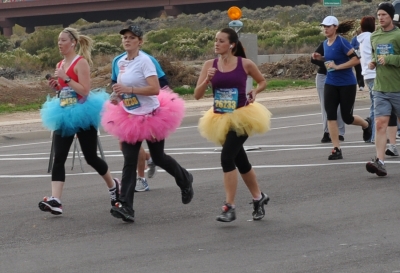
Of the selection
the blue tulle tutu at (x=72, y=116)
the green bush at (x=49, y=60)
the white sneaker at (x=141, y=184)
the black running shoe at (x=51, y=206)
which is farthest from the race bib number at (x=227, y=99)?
the green bush at (x=49, y=60)

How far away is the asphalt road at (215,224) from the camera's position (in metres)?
7.57

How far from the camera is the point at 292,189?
10984 millimetres

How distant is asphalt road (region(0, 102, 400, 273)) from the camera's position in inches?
298

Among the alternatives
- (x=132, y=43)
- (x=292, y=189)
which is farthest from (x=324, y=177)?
(x=132, y=43)

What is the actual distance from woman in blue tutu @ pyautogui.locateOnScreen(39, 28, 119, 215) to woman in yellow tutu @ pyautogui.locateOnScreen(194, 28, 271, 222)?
137cm

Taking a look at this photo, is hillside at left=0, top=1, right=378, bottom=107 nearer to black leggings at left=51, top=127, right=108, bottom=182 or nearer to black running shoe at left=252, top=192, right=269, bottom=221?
black leggings at left=51, top=127, right=108, bottom=182

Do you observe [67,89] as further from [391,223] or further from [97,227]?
[391,223]

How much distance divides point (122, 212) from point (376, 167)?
143 inches

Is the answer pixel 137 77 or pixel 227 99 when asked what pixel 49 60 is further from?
pixel 227 99

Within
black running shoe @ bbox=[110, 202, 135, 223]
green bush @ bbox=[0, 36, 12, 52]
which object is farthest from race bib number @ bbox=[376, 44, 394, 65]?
green bush @ bbox=[0, 36, 12, 52]

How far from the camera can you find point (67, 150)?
982 cm

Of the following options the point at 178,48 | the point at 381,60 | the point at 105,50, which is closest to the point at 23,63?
the point at 105,50

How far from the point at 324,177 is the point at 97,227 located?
3664 millimetres

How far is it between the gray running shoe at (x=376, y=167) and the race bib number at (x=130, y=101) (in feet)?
10.7
